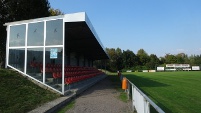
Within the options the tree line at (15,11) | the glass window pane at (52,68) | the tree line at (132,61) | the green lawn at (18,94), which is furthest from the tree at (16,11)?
the tree line at (132,61)

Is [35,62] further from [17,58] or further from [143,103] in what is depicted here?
[143,103]

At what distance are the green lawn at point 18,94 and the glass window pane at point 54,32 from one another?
2.48 m

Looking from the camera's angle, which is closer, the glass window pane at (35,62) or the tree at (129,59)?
the glass window pane at (35,62)

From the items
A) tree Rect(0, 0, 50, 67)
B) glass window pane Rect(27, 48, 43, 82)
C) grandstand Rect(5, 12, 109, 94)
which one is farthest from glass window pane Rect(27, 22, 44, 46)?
tree Rect(0, 0, 50, 67)

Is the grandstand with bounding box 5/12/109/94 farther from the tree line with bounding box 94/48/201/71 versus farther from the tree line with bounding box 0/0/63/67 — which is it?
the tree line with bounding box 94/48/201/71

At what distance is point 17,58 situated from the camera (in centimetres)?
1451

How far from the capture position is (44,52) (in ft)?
44.0

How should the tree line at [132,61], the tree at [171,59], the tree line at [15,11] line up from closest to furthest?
1. the tree line at [15,11]
2. the tree line at [132,61]
3. the tree at [171,59]

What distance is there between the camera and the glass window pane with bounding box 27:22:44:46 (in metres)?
13.6

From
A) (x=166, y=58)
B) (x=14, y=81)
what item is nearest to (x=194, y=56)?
(x=166, y=58)

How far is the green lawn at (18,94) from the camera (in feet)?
27.8

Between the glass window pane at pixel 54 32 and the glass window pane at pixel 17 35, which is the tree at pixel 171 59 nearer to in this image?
the glass window pane at pixel 17 35

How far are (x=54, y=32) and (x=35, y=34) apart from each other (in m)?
1.26

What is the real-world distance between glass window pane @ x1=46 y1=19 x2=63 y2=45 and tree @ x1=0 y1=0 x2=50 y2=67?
1015cm
